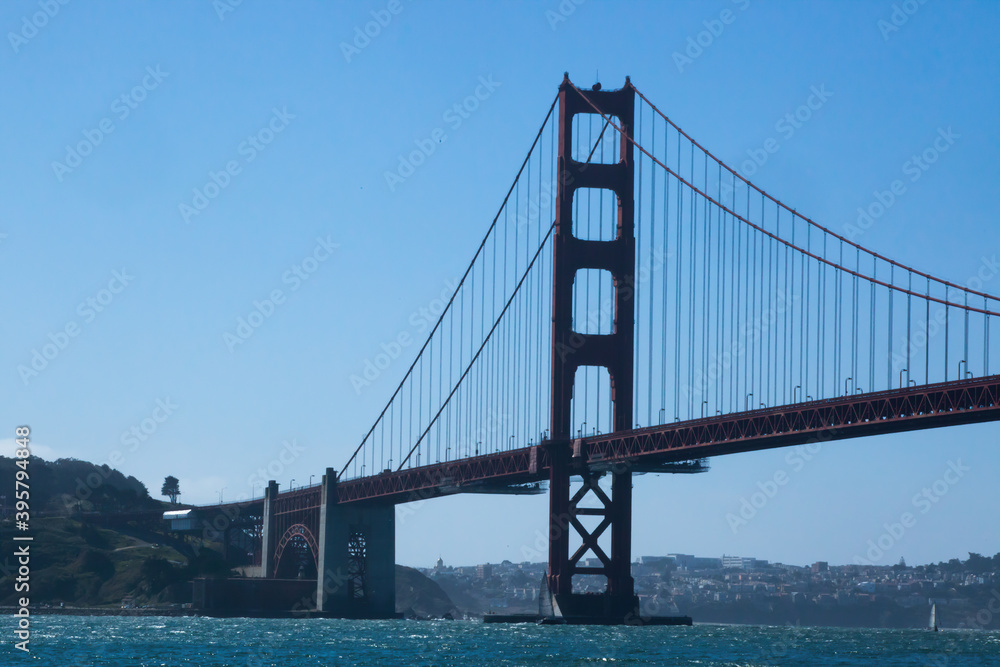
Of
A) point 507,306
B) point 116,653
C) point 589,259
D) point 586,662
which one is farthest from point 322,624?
point 586,662

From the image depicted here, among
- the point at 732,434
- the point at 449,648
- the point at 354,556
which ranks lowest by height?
the point at 449,648

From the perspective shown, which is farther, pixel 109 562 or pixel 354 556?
pixel 109 562

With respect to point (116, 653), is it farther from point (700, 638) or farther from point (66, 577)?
point (66, 577)

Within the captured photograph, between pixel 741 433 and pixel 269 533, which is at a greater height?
pixel 741 433

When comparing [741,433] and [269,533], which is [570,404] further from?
[269,533]

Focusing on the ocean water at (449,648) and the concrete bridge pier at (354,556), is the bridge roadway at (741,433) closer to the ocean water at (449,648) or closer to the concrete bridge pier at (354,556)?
the ocean water at (449,648)

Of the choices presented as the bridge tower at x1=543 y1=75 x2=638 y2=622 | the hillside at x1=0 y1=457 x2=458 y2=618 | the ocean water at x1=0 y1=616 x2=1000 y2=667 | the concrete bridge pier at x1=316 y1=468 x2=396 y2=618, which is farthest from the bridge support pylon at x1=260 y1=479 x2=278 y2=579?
the bridge tower at x1=543 y1=75 x2=638 y2=622

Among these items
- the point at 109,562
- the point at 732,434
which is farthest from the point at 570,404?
the point at 109,562
